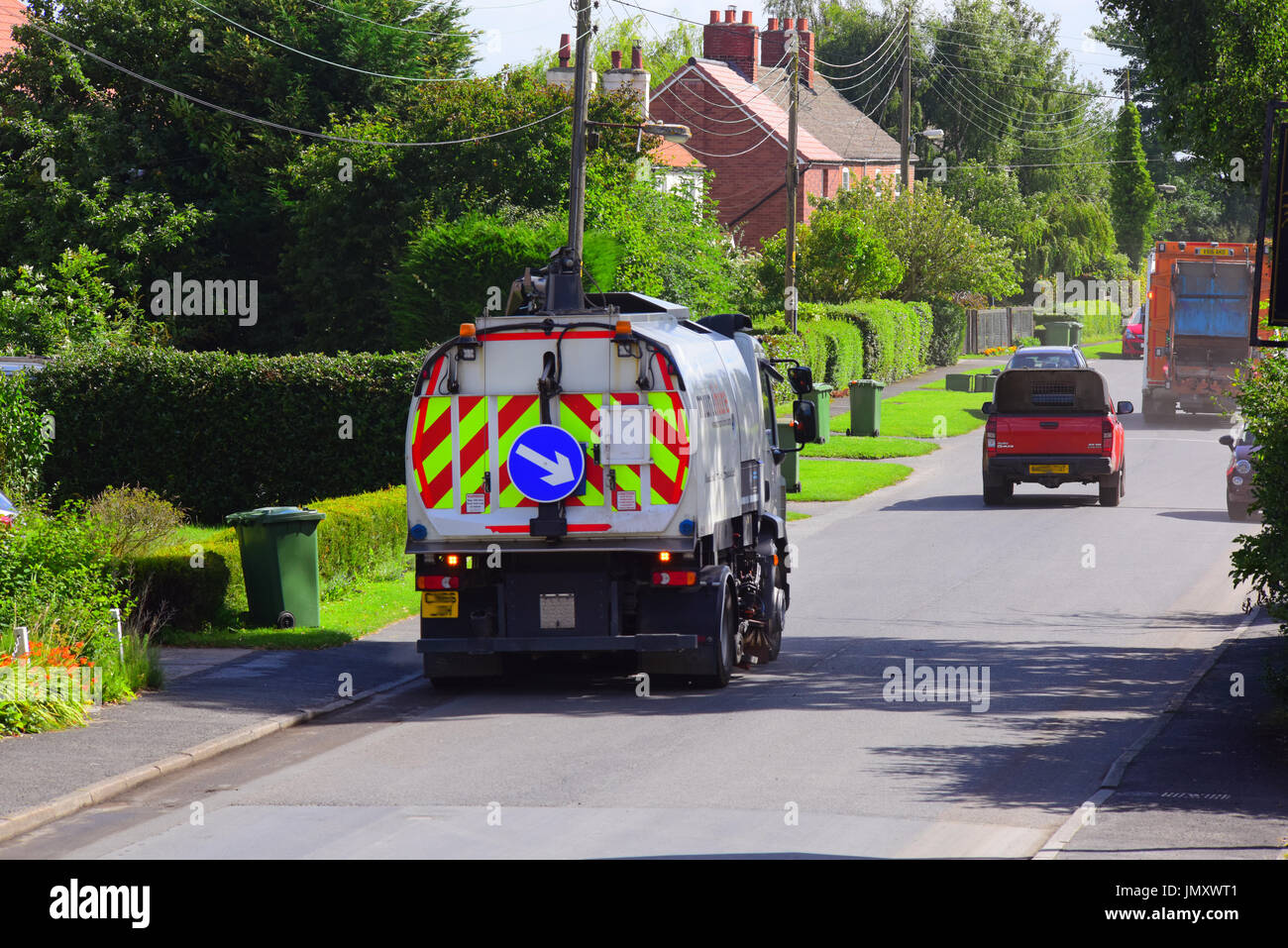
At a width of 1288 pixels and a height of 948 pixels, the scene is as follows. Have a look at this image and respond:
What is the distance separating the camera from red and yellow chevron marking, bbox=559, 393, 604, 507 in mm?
12648

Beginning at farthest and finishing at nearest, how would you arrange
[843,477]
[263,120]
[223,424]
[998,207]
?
[998,207], [263,120], [843,477], [223,424]

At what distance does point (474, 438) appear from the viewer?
1281 centimetres

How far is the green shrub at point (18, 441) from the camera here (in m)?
19.5

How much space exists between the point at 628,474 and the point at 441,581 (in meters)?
1.74

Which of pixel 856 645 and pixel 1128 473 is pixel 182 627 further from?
pixel 1128 473

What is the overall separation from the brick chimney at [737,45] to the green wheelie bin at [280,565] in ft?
184

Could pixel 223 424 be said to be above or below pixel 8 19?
below

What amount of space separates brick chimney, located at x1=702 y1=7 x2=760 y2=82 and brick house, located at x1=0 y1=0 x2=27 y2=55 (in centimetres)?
3025

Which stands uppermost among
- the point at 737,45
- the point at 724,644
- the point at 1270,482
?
the point at 737,45

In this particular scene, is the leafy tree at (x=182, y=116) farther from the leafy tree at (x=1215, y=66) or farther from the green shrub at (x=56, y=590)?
the leafy tree at (x=1215, y=66)

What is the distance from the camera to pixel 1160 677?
13.9 m

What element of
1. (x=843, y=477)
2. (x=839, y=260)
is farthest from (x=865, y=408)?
(x=839, y=260)

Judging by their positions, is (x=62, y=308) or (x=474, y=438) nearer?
(x=474, y=438)

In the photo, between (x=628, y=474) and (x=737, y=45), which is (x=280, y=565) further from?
(x=737, y=45)
